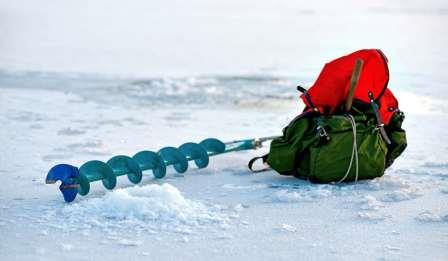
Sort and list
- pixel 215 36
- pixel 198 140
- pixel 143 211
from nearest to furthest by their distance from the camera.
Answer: pixel 143 211 → pixel 198 140 → pixel 215 36

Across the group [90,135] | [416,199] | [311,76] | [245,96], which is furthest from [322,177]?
[311,76]

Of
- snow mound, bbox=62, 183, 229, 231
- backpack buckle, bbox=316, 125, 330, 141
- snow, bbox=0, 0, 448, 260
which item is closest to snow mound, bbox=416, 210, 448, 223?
snow, bbox=0, 0, 448, 260

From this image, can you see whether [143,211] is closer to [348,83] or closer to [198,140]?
[348,83]

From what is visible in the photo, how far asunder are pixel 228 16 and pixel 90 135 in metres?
12.7

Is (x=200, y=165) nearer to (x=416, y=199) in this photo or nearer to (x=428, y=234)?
(x=416, y=199)

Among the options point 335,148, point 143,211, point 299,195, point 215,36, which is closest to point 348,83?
A: point 335,148

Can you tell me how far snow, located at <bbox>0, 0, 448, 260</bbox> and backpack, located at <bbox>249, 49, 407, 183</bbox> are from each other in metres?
0.12

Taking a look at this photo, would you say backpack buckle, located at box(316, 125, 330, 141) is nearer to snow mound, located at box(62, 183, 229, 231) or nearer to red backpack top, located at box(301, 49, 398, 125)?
red backpack top, located at box(301, 49, 398, 125)

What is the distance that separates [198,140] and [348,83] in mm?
1815

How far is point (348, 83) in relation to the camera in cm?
472

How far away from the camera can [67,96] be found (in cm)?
830

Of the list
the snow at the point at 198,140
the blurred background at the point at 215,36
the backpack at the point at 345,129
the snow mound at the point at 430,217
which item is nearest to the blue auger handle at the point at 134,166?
the snow at the point at 198,140

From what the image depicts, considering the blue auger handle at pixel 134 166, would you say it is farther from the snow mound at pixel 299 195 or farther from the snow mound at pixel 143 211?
the snow mound at pixel 299 195

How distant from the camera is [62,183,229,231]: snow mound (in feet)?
12.9
